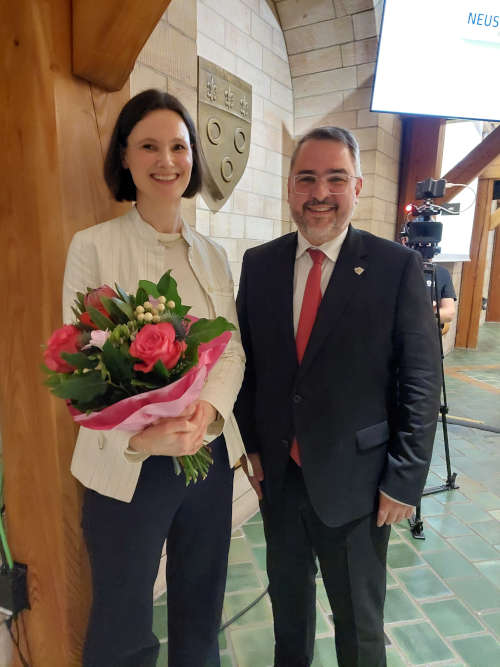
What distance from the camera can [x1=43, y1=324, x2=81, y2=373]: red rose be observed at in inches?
29.7

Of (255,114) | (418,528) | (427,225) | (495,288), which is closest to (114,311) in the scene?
(418,528)

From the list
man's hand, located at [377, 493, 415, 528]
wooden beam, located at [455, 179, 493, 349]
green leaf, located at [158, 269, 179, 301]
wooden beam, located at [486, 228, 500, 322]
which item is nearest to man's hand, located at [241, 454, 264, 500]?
man's hand, located at [377, 493, 415, 528]

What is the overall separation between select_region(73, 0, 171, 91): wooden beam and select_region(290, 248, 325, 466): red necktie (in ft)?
2.34

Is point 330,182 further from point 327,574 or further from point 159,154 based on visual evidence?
point 327,574

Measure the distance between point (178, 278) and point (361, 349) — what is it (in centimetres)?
53

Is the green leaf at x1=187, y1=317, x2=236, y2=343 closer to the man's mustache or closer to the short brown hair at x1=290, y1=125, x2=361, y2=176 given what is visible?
the man's mustache

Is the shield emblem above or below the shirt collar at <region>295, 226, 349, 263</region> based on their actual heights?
above

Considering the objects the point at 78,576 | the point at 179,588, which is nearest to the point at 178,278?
the point at 179,588

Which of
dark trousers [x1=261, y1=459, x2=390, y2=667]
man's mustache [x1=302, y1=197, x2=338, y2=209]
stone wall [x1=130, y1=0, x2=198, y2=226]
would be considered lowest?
dark trousers [x1=261, y1=459, x2=390, y2=667]

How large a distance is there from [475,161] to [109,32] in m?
4.72

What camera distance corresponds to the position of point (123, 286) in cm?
107

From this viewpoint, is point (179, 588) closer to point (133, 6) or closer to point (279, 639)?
point (279, 639)

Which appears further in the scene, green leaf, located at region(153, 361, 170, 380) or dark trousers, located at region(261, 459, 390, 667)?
dark trousers, located at region(261, 459, 390, 667)

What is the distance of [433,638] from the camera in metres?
1.76
